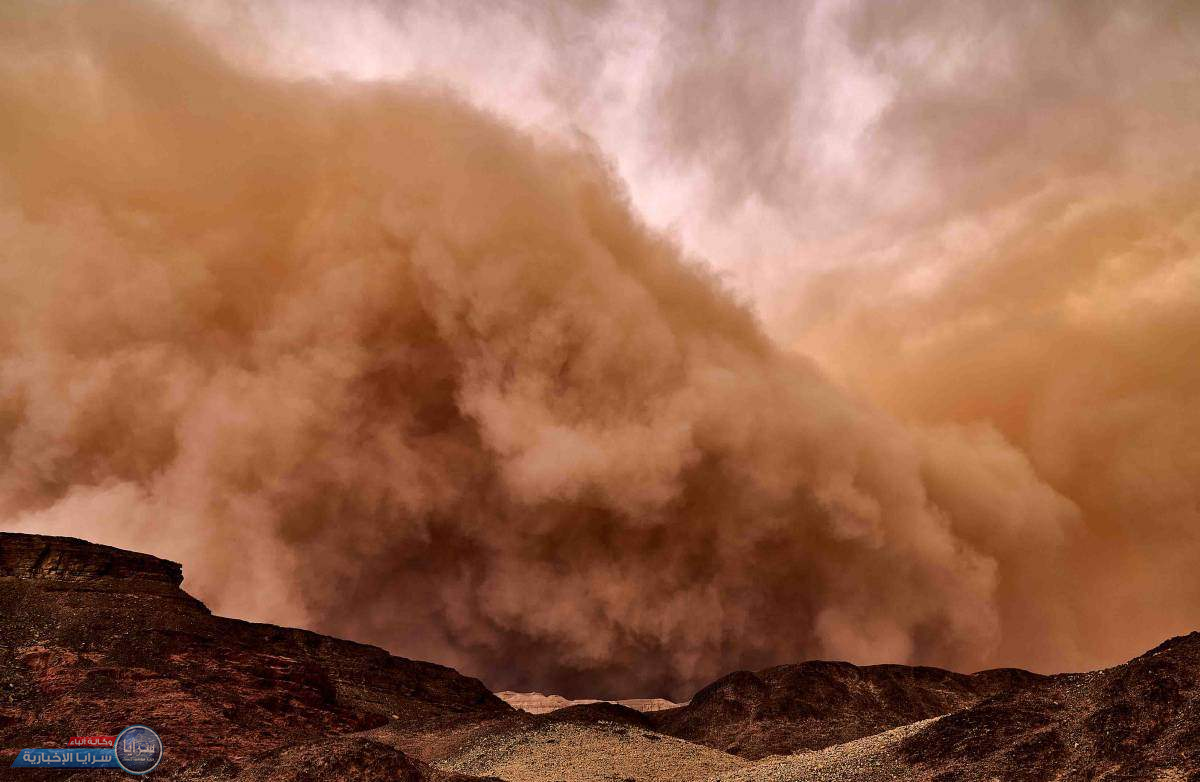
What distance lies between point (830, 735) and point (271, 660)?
1505 inches

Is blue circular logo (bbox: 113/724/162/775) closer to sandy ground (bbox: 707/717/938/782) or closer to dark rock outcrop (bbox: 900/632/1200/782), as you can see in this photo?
sandy ground (bbox: 707/717/938/782)

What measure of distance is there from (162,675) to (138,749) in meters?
10.2

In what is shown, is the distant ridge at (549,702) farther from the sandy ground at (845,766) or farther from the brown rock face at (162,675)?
the sandy ground at (845,766)

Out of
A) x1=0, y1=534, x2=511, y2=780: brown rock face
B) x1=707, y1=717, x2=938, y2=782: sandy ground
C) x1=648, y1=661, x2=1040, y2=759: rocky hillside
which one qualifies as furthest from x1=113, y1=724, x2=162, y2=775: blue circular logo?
x1=648, y1=661, x2=1040, y2=759: rocky hillside

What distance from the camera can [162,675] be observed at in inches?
1490

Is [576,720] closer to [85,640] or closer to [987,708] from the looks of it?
[987,708]

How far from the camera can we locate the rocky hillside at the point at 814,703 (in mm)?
52719

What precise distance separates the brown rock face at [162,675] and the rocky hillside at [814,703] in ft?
64.2

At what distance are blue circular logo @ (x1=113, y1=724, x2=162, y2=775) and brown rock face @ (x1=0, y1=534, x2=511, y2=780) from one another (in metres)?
0.56

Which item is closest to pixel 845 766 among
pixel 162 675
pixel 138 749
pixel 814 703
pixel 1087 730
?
pixel 1087 730

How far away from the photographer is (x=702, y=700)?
63.9 meters

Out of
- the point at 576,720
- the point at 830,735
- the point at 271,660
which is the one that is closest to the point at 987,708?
the point at 576,720

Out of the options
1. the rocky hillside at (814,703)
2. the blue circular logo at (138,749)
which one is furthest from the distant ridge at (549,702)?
the blue circular logo at (138,749)

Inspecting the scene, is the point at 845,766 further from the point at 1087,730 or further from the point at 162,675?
the point at 162,675
